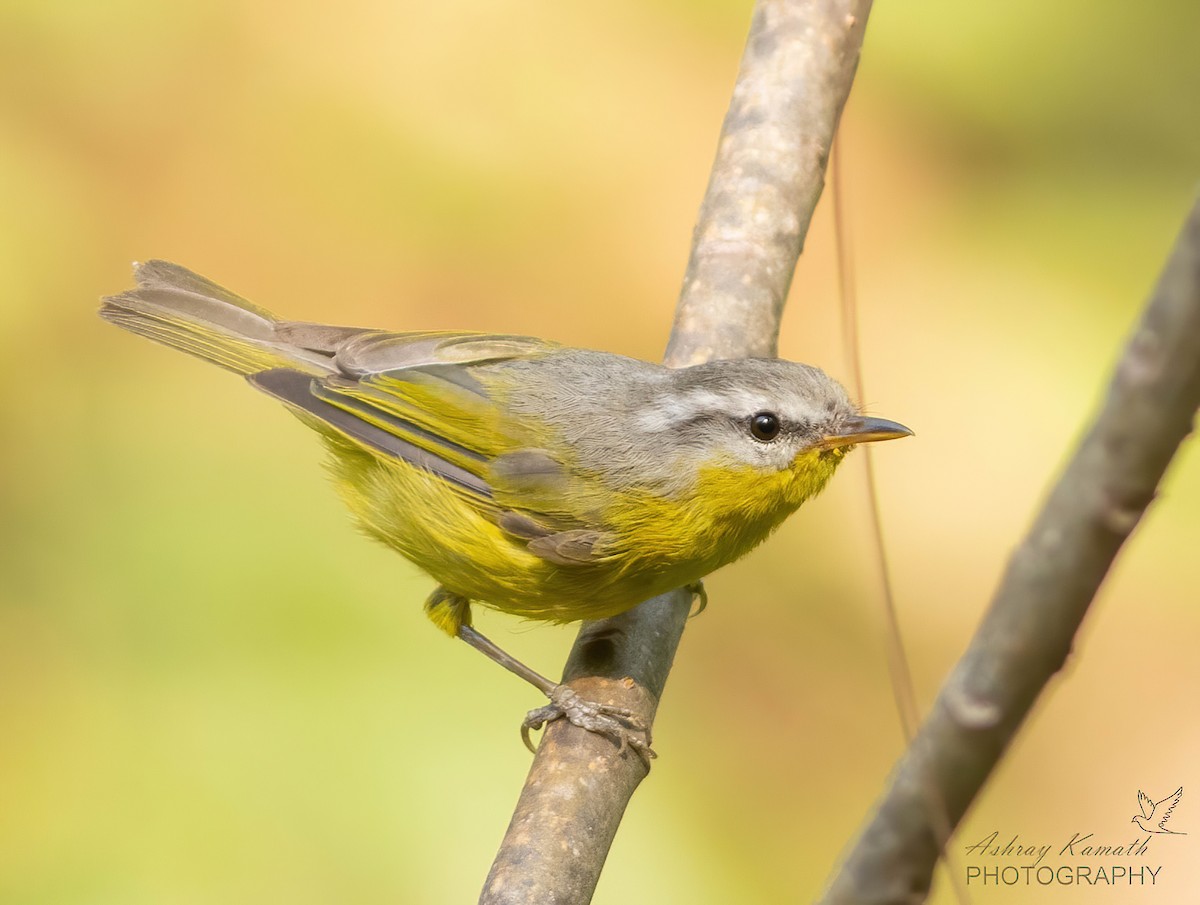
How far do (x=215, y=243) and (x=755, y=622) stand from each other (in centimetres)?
320

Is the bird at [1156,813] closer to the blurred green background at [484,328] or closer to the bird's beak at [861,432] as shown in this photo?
the blurred green background at [484,328]

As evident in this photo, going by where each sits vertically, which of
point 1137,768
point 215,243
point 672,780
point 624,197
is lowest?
point 672,780

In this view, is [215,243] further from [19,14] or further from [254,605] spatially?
[254,605]

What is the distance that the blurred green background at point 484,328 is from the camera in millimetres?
4203

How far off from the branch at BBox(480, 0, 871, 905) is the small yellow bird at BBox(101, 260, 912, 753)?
0.13m

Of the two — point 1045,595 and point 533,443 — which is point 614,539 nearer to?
point 533,443

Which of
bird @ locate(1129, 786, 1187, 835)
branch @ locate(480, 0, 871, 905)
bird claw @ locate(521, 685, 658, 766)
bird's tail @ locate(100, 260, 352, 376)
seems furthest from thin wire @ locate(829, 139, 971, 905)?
bird @ locate(1129, 786, 1187, 835)

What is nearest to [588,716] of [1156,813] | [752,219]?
[752,219]

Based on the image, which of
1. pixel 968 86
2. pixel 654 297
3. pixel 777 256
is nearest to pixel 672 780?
pixel 777 256

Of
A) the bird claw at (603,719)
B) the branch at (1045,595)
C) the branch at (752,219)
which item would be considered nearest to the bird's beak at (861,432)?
the branch at (752,219)

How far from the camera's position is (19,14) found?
595 centimetres

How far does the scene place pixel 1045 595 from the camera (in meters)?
1.02

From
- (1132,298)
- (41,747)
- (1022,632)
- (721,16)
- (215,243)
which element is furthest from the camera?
(721,16)

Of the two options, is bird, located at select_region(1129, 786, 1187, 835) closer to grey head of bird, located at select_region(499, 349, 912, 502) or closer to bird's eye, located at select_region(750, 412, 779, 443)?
grey head of bird, located at select_region(499, 349, 912, 502)
